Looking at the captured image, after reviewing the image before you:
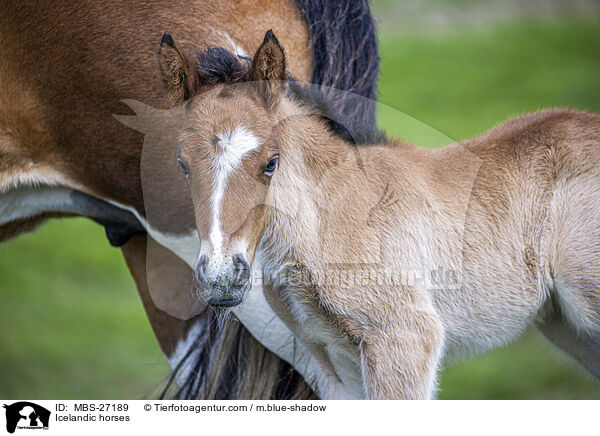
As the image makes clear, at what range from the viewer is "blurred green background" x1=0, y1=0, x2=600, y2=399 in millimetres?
5965

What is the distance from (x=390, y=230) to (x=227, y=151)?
0.62 metres

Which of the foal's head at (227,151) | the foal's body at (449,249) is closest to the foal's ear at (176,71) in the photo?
the foal's head at (227,151)

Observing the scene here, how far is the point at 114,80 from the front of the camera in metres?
2.49

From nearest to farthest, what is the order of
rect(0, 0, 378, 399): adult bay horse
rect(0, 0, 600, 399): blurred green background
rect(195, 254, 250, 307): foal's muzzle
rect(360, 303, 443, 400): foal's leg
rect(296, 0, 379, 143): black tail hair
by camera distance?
rect(195, 254, 250, 307): foal's muzzle → rect(360, 303, 443, 400): foal's leg → rect(0, 0, 378, 399): adult bay horse → rect(296, 0, 379, 143): black tail hair → rect(0, 0, 600, 399): blurred green background

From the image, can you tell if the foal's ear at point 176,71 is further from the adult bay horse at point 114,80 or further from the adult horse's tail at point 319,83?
the adult horse's tail at point 319,83

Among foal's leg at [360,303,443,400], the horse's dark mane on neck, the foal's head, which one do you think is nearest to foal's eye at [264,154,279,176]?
the foal's head

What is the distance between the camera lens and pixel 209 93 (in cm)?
198

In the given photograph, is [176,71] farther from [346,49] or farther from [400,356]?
[400,356]


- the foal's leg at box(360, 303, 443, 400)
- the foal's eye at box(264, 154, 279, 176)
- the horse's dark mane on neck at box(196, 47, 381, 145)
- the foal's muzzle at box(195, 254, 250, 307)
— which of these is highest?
the horse's dark mane on neck at box(196, 47, 381, 145)

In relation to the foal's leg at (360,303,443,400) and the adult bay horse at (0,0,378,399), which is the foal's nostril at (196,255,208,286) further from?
the adult bay horse at (0,0,378,399)

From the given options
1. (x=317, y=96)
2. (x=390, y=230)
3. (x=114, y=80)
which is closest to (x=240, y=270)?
(x=390, y=230)

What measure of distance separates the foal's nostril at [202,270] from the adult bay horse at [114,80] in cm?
74

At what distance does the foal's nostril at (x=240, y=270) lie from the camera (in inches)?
71.3
